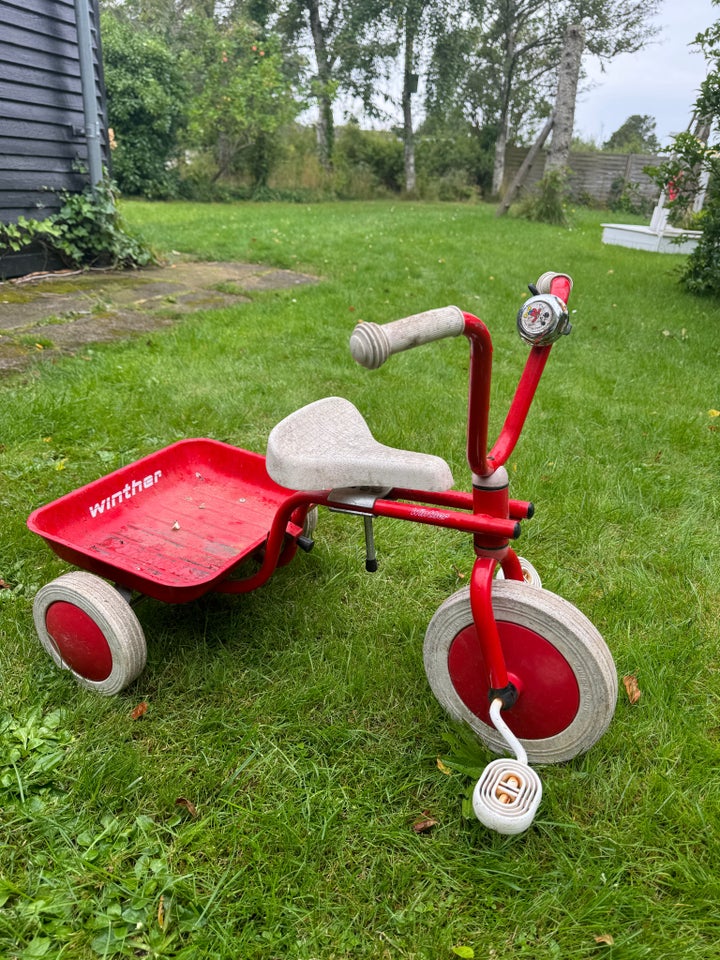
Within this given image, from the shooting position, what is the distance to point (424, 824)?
57.2 inches

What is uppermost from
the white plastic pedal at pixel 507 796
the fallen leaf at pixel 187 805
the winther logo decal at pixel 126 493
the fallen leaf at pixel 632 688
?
the winther logo decal at pixel 126 493

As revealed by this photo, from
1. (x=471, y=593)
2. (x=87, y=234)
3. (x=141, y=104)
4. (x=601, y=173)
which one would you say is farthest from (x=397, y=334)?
(x=601, y=173)

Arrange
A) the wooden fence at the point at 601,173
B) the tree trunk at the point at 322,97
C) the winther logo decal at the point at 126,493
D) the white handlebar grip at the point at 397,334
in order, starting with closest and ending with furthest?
the white handlebar grip at the point at 397,334, the winther logo decal at the point at 126,493, the tree trunk at the point at 322,97, the wooden fence at the point at 601,173

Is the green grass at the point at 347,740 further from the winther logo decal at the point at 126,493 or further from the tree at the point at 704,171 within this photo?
the tree at the point at 704,171

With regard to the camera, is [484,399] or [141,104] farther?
[141,104]

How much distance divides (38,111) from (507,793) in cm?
590

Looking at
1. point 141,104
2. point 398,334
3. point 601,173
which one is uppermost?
point 141,104

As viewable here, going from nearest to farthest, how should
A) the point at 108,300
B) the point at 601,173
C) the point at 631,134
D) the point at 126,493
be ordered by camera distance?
the point at 126,493 < the point at 108,300 < the point at 601,173 < the point at 631,134

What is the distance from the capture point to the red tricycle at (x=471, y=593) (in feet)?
4.32

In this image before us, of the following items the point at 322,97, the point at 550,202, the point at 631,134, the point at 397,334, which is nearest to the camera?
the point at 397,334

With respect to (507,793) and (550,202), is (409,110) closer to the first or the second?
(550,202)

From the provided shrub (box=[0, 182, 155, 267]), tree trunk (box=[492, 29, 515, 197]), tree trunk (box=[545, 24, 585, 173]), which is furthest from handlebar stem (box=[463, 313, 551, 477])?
tree trunk (box=[492, 29, 515, 197])

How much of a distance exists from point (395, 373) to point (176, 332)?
1477 mm

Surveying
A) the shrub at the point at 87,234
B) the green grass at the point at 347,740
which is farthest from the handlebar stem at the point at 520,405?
the shrub at the point at 87,234
